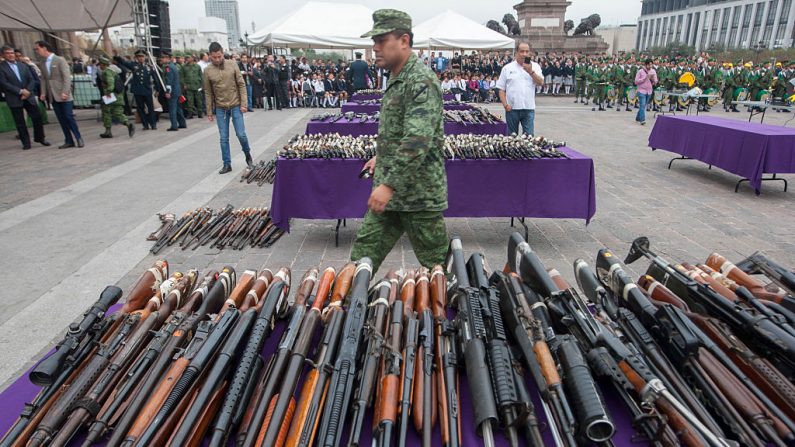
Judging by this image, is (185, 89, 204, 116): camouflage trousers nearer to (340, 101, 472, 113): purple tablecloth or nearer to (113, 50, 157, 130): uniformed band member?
(113, 50, 157, 130): uniformed band member

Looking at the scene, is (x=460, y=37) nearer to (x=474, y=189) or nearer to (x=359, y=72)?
(x=359, y=72)

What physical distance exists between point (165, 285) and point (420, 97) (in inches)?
65.7

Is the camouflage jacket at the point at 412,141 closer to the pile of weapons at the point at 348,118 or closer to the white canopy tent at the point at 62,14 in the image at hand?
Result: the pile of weapons at the point at 348,118

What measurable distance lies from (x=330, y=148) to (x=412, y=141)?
111 inches

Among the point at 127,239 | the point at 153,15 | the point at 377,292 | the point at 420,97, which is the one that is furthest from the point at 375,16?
the point at 153,15

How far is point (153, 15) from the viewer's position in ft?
57.3

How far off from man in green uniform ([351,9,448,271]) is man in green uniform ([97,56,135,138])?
1121 centimetres

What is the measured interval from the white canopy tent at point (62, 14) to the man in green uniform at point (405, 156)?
53.8 ft

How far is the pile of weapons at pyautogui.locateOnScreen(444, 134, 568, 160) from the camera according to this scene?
511 cm

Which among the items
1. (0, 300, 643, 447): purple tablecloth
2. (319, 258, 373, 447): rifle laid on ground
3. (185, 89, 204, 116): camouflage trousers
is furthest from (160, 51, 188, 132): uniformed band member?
(319, 258, 373, 447): rifle laid on ground

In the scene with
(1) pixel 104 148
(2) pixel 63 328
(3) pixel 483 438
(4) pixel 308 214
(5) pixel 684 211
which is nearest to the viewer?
(3) pixel 483 438

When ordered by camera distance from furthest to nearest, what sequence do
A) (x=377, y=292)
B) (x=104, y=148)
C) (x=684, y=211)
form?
(x=104, y=148)
(x=684, y=211)
(x=377, y=292)

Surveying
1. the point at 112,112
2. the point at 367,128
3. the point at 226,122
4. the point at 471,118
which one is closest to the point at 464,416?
the point at 367,128

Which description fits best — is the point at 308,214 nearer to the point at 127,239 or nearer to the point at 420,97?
the point at 127,239
